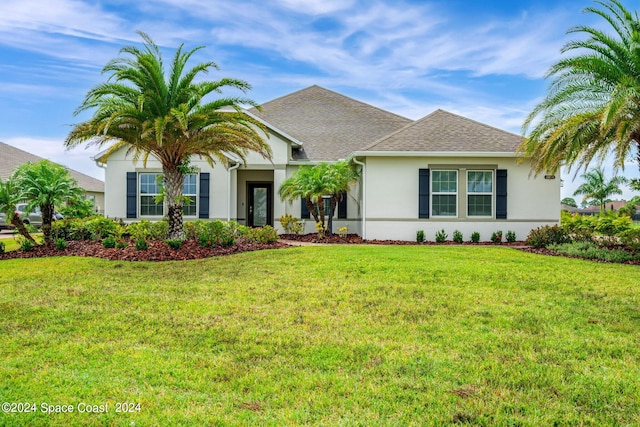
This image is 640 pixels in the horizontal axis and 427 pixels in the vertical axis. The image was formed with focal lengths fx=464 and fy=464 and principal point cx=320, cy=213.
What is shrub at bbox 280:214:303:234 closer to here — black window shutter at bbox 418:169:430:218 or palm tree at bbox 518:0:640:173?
black window shutter at bbox 418:169:430:218

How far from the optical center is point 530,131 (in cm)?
1469

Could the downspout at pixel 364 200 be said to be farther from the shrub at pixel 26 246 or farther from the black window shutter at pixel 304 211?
the shrub at pixel 26 246

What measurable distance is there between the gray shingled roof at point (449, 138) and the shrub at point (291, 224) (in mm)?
4265

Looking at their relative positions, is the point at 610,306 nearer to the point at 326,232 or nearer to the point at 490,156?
the point at 490,156

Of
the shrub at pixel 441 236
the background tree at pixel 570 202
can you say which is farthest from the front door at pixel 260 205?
the background tree at pixel 570 202

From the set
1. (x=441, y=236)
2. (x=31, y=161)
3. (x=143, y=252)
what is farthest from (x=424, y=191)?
(x=31, y=161)

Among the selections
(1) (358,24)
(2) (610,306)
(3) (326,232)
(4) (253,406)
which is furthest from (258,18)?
(4) (253,406)

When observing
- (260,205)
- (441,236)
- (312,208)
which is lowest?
(441,236)

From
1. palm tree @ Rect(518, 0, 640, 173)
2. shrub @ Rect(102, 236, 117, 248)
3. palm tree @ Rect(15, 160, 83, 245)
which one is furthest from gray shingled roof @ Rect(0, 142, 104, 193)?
palm tree @ Rect(518, 0, 640, 173)

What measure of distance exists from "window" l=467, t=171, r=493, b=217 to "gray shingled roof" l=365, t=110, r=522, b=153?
951 mm

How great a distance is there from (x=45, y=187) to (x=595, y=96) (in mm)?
15876

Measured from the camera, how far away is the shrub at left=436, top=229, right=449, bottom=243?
16281mm

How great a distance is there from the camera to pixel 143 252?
12633 millimetres

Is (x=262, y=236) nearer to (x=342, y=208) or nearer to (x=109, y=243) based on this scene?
(x=109, y=243)
